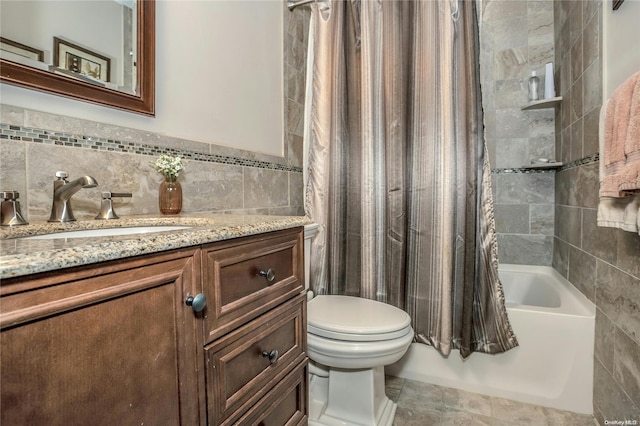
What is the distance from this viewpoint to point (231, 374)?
28.5 inches

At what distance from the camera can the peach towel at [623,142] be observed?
94 centimetres

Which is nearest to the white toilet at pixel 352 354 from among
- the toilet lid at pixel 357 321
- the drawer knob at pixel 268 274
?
the toilet lid at pixel 357 321

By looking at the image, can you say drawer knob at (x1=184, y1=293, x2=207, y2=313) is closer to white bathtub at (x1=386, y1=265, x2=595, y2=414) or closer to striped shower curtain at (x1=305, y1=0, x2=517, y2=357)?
striped shower curtain at (x1=305, y1=0, x2=517, y2=357)

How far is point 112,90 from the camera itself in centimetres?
102

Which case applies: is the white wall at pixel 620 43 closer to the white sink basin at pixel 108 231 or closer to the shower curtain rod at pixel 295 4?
the shower curtain rod at pixel 295 4

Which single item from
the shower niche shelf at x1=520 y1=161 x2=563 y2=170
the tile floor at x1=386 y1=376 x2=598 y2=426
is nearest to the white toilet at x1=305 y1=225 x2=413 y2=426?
the tile floor at x1=386 y1=376 x2=598 y2=426

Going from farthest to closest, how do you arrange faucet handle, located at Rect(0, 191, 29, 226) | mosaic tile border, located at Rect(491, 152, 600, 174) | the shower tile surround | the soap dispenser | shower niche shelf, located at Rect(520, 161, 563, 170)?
the soap dispenser, shower niche shelf, located at Rect(520, 161, 563, 170), mosaic tile border, located at Rect(491, 152, 600, 174), the shower tile surround, faucet handle, located at Rect(0, 191, 29, 226)

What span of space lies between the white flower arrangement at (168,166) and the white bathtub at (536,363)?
1.48 meters

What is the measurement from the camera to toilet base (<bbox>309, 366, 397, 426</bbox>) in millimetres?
1367

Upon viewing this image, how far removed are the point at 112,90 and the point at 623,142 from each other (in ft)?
5.33

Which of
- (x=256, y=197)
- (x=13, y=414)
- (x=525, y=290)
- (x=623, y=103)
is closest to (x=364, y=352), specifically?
(x=256, y=197)

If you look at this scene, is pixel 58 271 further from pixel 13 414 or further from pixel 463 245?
pixel 463 245

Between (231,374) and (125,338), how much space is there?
294mm

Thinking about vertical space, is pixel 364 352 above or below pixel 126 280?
below
